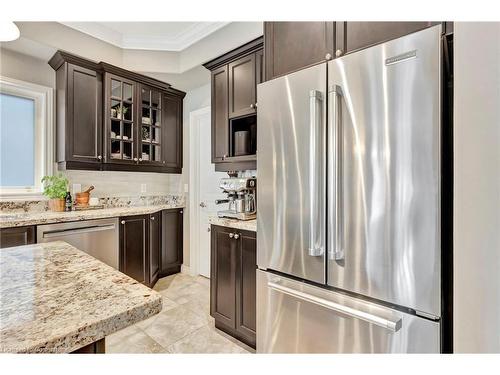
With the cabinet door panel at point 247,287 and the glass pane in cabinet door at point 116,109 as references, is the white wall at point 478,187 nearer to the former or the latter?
the cabinet door panel at point 247,287

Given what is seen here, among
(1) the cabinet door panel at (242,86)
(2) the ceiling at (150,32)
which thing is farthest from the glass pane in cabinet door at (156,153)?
(1) the cabinet door panel at (242,86)

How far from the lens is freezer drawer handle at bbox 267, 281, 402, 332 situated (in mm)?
1063

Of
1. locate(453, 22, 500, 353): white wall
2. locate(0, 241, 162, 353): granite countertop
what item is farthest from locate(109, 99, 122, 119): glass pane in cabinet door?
locate(453, 22, 500, 353): white wall

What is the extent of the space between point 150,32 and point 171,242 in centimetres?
243

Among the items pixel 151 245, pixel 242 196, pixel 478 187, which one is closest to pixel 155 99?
pixel 151 245

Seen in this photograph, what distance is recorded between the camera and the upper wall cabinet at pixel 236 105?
7.27 ft

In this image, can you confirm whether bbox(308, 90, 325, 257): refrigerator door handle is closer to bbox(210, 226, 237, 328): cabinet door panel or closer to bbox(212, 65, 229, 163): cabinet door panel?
bbox(210, 226, 237, 328): cabinet door panel

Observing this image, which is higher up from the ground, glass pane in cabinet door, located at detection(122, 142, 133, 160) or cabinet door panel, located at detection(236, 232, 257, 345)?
glass pane in cabinet door, located at detection(122, 142, 133, 160)

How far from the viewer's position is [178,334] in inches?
81.7

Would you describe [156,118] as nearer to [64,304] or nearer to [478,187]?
[64,304]

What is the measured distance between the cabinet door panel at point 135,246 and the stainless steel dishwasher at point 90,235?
A: 0.28 ft

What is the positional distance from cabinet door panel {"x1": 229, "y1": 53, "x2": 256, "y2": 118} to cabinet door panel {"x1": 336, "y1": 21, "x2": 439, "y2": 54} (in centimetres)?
97
